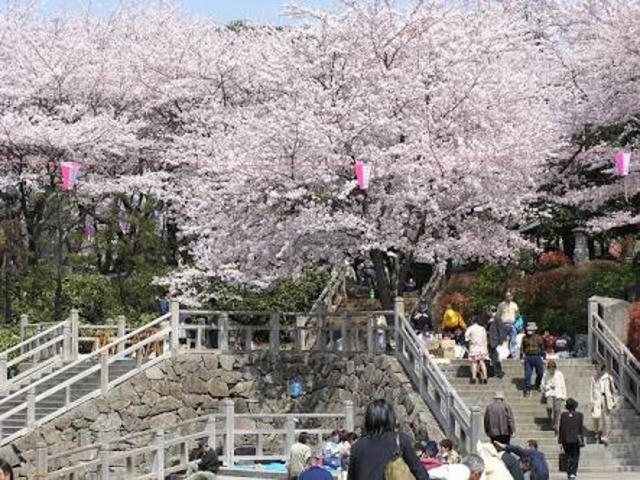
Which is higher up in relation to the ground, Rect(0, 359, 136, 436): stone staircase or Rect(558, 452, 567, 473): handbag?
Rect(0, 359, 136, 436): stone staircase

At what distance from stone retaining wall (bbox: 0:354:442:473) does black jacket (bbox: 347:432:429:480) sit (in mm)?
16472

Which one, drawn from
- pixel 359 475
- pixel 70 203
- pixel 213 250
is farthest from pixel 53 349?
pixel 359 475

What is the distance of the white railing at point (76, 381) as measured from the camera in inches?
1103

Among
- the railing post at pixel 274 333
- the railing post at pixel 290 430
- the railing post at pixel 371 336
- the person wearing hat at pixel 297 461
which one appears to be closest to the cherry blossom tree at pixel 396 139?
the railing post at pixel 274 333

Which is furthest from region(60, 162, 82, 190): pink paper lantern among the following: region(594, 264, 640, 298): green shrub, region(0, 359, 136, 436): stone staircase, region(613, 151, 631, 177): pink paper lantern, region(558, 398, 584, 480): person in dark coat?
region(558, 398, 584, 480): person in dark coat

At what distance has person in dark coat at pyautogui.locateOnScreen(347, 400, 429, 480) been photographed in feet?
33.9

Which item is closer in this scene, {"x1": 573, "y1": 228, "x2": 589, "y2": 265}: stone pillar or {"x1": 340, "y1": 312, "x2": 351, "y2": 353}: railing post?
{"x1": 340, "y1": 312, "x2": 351, "y2": 353}: railing post

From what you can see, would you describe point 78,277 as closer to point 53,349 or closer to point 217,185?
point 53,349

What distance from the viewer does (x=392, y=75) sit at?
29312mm

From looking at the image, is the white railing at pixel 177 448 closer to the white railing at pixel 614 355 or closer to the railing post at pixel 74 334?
the railing post at pixel 74 334

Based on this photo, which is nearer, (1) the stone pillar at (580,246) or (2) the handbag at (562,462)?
(2) the handbag at (562,462)

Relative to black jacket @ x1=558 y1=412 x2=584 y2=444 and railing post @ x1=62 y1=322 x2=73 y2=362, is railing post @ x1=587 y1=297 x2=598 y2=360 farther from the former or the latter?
railing post @ x1=62 y1=322 x2=73 y2=362

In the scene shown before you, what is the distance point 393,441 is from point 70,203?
101 feet

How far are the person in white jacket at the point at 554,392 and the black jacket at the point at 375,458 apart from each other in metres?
14.3
